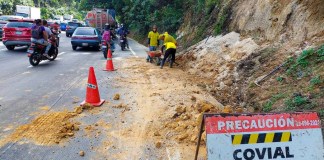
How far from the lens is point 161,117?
20.1 ft

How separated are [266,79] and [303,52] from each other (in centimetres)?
102

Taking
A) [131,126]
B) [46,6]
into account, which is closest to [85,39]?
[131,126]

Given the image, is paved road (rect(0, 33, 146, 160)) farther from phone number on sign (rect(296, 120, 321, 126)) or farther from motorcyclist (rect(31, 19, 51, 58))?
phone number on sign (rect(296, 120, 321, 126))

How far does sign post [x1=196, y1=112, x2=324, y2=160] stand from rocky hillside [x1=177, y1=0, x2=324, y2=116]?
2.20 m

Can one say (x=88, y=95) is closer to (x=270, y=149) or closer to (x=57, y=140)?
(x=57, y=140)

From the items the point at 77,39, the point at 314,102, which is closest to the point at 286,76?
the point at 314,102

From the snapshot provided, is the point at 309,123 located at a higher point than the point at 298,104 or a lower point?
higher

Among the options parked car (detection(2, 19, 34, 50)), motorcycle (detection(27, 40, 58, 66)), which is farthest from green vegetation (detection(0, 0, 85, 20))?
motorcycle (detection(27, 40, 58, 66))

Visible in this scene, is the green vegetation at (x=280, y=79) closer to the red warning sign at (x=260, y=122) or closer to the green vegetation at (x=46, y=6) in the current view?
the red warning sign at (x=260, y=122)

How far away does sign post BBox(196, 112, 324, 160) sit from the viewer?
3.11 meters

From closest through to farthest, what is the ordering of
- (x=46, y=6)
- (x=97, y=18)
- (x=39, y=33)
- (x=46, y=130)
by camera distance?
1. (x=46, y=130)
2. (x=39, y=33)
3. (x=97, y=18)
4. (x=46, y=6)

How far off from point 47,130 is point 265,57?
591 centimetres

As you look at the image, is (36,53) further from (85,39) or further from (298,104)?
(298,104)

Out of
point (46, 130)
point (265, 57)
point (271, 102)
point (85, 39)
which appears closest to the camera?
point (46, 130)
